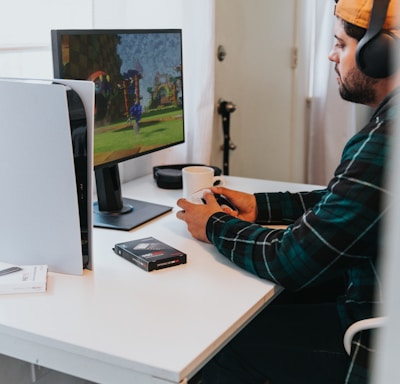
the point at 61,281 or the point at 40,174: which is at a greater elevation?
the point at 40,174

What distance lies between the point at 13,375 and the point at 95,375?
2.42 feet

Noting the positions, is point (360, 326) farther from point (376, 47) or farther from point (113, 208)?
point (113, 208)

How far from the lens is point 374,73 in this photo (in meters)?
1.22

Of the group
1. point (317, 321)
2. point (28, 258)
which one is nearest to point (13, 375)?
point (28, 258)

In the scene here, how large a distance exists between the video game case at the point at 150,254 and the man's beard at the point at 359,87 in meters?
0.48

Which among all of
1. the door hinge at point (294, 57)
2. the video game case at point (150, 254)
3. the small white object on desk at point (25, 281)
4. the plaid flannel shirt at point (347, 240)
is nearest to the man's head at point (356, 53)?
the plaid flannel shirt at point (347, 240)

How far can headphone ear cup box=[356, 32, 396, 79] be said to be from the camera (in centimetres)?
115

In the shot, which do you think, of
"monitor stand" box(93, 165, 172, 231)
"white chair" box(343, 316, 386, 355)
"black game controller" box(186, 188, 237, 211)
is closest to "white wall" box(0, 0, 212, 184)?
"monitor stand" box(93, 165, 172, 231)

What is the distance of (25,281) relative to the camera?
1.16 metres

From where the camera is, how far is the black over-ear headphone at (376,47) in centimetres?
113

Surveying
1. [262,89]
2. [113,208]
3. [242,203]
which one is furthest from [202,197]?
[262,89]

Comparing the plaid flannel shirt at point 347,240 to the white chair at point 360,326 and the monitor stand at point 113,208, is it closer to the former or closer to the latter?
the white chair at point 360,326

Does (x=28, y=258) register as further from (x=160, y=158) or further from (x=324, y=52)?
(x=324, y=52)

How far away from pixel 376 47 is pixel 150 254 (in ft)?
1.98
